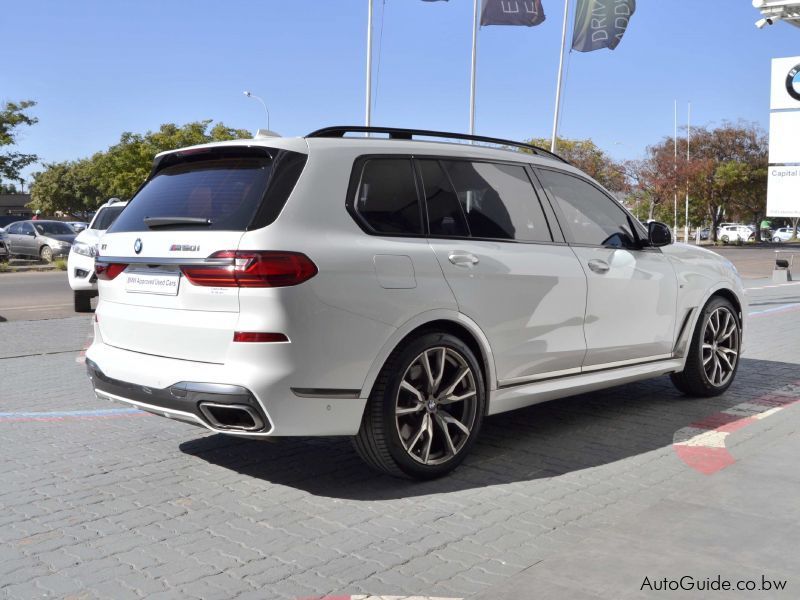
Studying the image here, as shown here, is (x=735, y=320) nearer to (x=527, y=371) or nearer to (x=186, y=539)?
(x=527, y=371)

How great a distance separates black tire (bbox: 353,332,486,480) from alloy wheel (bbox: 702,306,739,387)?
10.0 ft

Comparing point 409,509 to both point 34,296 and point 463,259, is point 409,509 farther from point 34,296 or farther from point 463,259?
point 34,296

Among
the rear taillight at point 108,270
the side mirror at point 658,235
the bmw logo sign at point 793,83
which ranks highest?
the bmw logo sign at point 793,83

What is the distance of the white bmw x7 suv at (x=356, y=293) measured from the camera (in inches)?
161

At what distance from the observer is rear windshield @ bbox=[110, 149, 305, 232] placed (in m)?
4.24

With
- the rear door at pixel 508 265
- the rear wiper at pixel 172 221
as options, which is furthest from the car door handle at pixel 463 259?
the rear wiper at pixel 172 221

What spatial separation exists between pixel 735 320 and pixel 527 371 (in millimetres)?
2768

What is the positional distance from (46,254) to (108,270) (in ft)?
95.4

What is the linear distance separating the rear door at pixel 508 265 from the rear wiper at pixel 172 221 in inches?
48.0

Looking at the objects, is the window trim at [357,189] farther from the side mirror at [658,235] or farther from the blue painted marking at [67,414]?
the blue painted marking at [67,414]

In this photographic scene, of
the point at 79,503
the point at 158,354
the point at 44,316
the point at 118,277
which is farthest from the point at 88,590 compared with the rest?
the point at 44,316

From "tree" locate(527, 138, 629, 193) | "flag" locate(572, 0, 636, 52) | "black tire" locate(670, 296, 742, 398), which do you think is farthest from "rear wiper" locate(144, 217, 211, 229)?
"tree" locate(527, 138, 629, 193)

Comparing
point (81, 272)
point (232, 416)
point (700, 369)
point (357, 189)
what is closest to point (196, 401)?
point (232, 416)

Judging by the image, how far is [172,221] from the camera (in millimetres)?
4461
